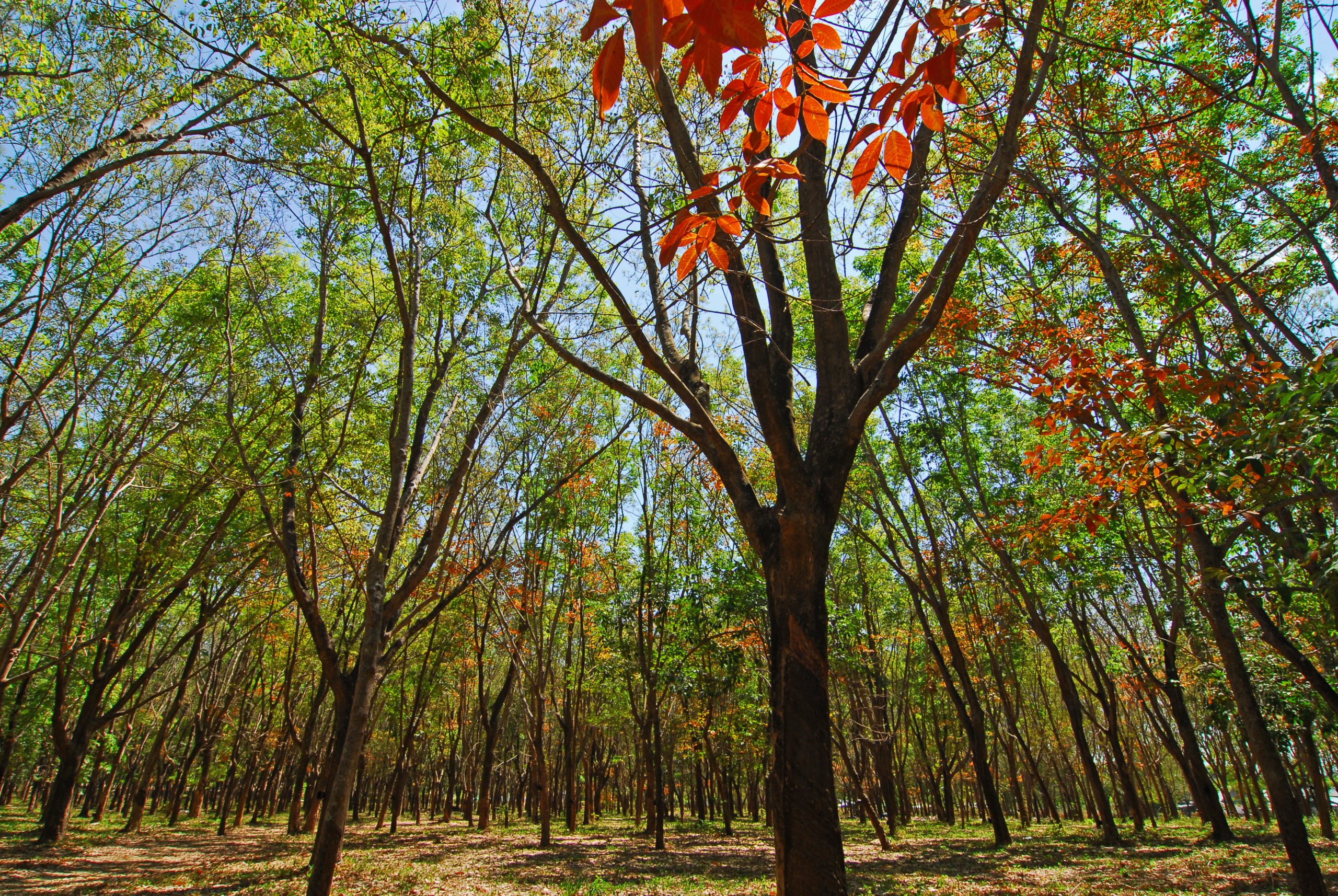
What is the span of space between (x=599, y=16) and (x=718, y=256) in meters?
0.55

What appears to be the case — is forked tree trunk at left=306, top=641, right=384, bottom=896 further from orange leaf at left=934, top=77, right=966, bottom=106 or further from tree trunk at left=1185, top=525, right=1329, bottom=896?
tree trunk at left=1185, top=525, right=1329, bottom=896

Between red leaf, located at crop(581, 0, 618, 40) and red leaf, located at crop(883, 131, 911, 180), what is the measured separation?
58 centimetres

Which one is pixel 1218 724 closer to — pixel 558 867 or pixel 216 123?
pixel 558 867

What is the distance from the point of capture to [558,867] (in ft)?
33.5

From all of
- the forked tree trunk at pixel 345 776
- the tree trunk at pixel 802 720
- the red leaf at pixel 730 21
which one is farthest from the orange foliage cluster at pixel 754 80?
the forked tree trunk at pixel 345 776

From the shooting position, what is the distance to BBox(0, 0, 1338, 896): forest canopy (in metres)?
3.21

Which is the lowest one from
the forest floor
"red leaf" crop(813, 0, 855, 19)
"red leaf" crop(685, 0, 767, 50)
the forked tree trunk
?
the forest floor

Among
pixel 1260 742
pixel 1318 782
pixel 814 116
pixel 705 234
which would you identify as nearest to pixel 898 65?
pixel 814 116

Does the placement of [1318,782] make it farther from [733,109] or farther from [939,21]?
[733,109]

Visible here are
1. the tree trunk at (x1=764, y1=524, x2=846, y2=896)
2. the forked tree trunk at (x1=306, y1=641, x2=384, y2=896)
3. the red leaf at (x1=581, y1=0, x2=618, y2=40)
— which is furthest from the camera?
the forked tree trunk at (x1=306, y1=641, x2=384, y2=896)

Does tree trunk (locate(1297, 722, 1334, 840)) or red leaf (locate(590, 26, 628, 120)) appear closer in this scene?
red leaf (locate(590, 26, 628, 120))

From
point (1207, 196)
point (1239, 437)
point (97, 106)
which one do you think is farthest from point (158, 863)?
point (1207, 196)

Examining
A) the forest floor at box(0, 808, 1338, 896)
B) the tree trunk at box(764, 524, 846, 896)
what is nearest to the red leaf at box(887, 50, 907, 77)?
the tree trunk at box(764, 524, 846, 896)

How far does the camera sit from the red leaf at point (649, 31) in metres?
0.83
